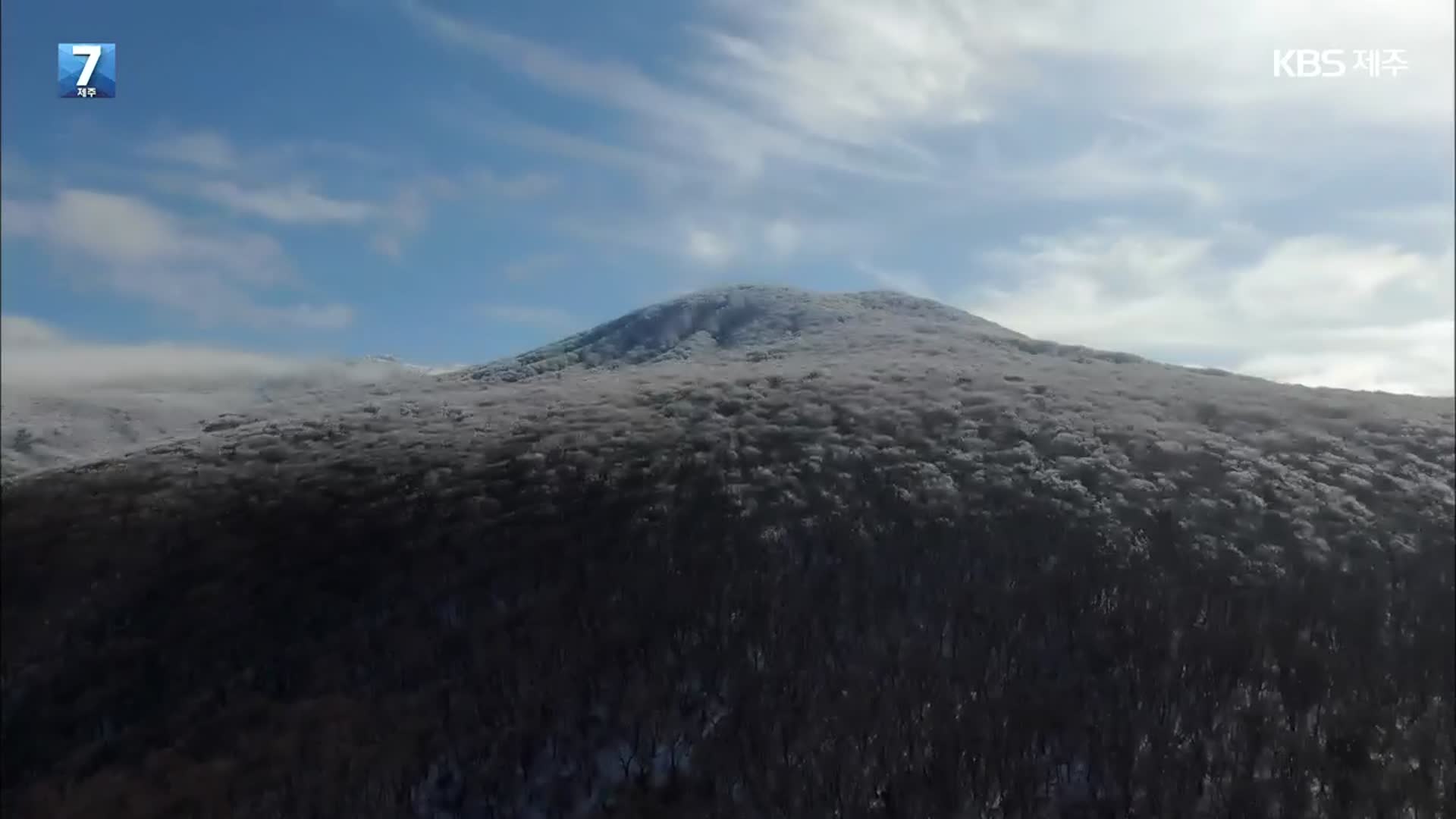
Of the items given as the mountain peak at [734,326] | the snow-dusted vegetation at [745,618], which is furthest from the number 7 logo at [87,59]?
the mountain peak at [734,326]

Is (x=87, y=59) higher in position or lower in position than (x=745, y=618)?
higher

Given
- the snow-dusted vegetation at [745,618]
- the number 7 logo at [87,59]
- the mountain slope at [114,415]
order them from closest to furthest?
the snow-dusted vegetation at [745,618]
the number 7 logo at [87,59]
the mountain slope at [114,415]

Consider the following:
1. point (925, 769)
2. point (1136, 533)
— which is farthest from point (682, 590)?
point (1136, 533)

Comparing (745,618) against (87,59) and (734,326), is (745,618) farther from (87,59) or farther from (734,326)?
(734,326)

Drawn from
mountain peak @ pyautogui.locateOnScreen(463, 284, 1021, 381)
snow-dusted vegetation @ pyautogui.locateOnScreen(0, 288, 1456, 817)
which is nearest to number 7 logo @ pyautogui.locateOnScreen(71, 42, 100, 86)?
snow-dusted vegetation @ pyautogui.locateOnScreen(0, 288, 1456, 817)

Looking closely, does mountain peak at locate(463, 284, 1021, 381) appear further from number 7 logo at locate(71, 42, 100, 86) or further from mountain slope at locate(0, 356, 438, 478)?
number 7 logo at locate(71, 42, 100, 86)

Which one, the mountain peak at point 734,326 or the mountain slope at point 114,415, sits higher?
the mountain peak at point 734,326

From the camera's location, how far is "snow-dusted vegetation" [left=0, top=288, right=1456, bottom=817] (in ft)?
56.2

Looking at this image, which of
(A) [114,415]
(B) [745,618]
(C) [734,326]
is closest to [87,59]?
(B) [745,618]

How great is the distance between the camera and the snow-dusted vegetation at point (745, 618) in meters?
17.1

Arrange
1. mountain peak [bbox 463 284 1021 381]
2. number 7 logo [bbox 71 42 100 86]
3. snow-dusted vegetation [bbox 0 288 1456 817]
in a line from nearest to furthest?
snow-dusted vegetation [bbox 0 288 1456 817]
number 7 logo [bbox 71 42 100 86]
mountain peak [bbox 463 284 1021 381]

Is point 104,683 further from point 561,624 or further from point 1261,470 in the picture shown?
point 1261,470

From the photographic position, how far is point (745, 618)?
20.9 m

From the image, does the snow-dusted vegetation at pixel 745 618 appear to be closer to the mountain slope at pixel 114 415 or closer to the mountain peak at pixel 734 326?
the mountain slope at pixel 114 415
